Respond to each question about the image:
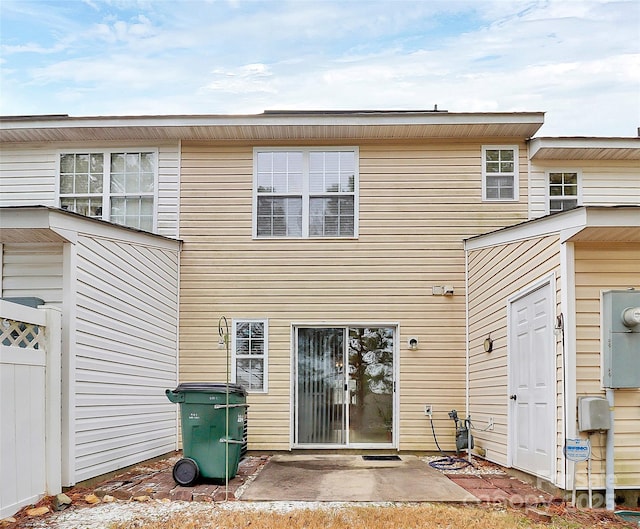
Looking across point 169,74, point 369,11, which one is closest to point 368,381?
point 369,11

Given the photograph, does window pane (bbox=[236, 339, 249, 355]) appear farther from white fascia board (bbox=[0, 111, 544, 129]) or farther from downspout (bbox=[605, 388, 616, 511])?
downspout (bbox=[605, 388, 616, 511])

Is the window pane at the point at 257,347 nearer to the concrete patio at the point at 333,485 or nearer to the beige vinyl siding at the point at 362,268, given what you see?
the beige vinyl siding at the point at 362,268

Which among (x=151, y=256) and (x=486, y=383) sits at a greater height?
(x=151, y=256)

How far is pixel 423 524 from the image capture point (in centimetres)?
468

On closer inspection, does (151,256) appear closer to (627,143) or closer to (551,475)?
(551,475)

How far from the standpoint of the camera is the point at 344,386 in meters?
8.64

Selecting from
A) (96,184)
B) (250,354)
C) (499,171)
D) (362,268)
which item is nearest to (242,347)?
(250,354)

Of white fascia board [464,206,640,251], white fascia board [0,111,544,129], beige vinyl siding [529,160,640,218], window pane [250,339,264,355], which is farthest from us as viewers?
beige vinyl siding [529,160,640,218]

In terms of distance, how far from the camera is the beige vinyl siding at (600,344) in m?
5.42

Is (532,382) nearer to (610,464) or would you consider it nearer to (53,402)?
(610,464)

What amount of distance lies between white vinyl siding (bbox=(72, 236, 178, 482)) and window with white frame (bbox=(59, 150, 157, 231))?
1012mm

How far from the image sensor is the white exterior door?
5.90 metres

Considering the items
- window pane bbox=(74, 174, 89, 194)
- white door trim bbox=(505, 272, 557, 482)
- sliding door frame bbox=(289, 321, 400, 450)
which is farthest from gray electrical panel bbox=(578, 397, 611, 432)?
window pane bbox=(74, 174, 89, 194)

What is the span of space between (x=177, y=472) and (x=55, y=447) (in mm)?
1254
